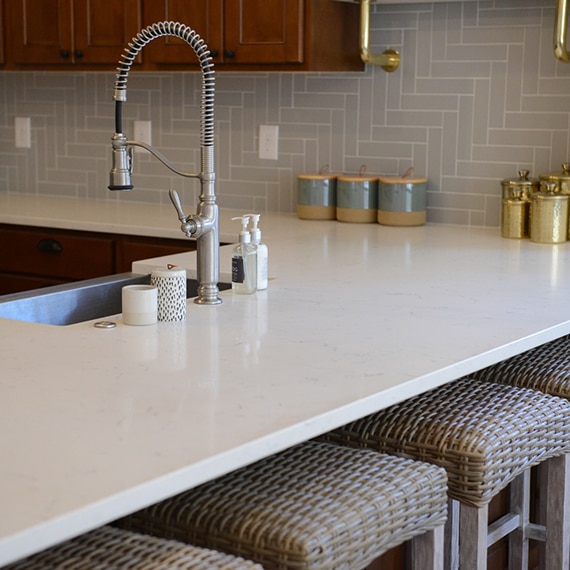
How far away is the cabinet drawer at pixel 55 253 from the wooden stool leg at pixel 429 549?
203cm

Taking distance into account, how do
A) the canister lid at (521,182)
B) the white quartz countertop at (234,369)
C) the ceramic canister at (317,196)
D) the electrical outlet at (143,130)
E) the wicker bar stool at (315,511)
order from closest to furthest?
the white quartz countertop at (234,369), the wicker bar stool at (315,511), the canister lid at (521,182), the ceramic canister at (317,196), the electrical outlet at (143,130)

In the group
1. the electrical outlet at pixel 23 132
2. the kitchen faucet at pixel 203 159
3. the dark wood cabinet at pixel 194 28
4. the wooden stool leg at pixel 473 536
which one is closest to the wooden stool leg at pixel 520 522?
the wooden stool leg at pixel 473 536

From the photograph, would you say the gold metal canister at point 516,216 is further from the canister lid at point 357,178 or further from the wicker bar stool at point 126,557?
the wicker bar stool at point 126,557

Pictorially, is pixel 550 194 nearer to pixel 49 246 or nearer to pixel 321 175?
pixel 321 175

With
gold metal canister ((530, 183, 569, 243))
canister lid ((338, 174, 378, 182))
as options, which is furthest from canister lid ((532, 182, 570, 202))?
canister lid ((338, 174, 378, 182))

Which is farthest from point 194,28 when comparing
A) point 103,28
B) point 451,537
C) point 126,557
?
point 126,557

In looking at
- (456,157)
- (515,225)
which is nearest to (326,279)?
(515,225)

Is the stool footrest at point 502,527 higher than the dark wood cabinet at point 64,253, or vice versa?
the dark wood cabinet at point 64,253

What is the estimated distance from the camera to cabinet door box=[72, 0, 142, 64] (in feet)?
12.6

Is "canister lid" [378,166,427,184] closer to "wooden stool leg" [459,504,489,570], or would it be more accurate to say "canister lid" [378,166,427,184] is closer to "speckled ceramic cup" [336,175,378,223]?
"speckled ceramic cup" [336,175,378,223]

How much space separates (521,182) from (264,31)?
102cm

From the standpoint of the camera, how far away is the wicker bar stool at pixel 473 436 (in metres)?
1.88

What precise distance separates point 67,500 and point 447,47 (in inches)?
109

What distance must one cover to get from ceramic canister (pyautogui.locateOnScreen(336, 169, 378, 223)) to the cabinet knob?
101 cm
